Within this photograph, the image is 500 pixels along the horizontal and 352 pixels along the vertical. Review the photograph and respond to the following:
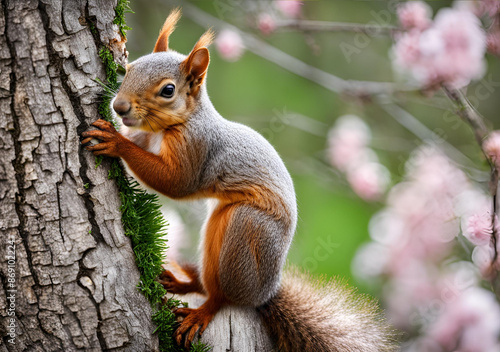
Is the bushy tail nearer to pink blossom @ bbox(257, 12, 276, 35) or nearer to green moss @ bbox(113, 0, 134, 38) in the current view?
green moss @ bbox(113, 0, 134, 38)

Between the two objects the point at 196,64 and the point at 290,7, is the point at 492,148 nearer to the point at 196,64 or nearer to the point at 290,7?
the point at 196,64

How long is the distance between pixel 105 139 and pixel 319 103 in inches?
135

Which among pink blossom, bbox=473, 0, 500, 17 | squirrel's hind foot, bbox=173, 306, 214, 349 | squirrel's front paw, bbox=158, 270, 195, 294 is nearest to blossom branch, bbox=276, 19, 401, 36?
pink blossom, bbox=473, 0, 500, 17

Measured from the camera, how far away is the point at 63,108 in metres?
1.65

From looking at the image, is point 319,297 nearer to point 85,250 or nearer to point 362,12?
point 85,250

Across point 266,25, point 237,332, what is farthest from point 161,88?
point 266,25

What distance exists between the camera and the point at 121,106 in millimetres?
1761

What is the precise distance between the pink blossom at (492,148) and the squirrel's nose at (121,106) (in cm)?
145

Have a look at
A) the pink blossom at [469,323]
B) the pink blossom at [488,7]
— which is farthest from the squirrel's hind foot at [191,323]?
the pink blossom at [488,7]

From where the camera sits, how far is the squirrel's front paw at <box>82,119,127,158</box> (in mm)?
1685

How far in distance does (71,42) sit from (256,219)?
919mm

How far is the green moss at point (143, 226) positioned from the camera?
1.76m

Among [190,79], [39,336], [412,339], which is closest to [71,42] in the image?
[190,79]

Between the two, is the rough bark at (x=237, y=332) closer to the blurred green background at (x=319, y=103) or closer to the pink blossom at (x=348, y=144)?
the blurred green background at (x=319, y=103)
